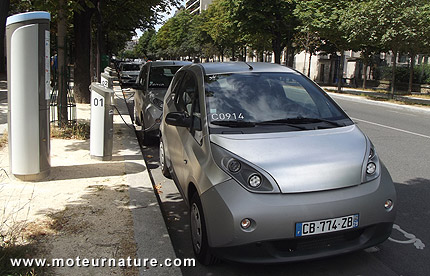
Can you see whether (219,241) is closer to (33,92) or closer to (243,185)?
(243,185)

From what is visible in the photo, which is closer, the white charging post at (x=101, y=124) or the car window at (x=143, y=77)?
the white charging post at (x=101, y=124)

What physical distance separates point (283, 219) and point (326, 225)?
0.37m

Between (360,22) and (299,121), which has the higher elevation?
(360,22)

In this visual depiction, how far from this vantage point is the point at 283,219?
3014 mm

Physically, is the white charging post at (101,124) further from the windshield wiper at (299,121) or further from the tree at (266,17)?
the tree at (266,17)

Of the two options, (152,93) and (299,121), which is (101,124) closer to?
(152,93)

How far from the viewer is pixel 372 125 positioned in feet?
39.7

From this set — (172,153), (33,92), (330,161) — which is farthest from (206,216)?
(33,92)

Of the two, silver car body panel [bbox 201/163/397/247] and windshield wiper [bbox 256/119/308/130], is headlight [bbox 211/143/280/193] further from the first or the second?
windshield wiper [bbox 256/119/308/130]

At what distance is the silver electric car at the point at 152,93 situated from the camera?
26.8 ft

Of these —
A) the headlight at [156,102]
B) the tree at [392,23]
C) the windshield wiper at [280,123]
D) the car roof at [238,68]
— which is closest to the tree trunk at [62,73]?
the headlight at [156,102]

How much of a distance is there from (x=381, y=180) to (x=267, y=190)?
1.06m

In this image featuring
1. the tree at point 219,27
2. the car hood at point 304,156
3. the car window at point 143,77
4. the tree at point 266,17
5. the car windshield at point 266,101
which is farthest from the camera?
the tree at point 219,27

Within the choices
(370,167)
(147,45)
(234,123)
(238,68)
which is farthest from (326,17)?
(147,45)
